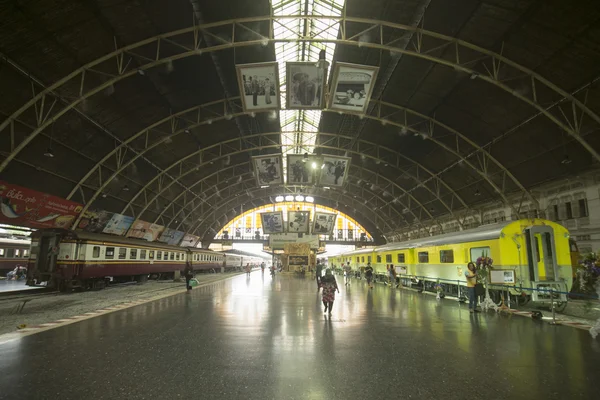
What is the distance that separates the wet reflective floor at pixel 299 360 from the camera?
4344mm

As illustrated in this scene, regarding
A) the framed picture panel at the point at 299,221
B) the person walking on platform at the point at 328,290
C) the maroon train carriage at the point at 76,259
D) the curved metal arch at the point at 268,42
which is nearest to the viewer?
the person walking on platform at the point at 328,290

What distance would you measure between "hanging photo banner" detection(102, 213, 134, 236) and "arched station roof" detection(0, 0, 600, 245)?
1.47 metres

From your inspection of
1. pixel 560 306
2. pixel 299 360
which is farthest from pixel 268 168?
pixel 299 360

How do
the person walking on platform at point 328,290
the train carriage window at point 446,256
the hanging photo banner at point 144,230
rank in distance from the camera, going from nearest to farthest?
1. the person walking on platform at point 328,290
2. the train carriage window at point 446,256
3. the hanging photo banner at point 144,230

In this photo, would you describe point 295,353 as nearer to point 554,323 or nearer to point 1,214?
point 554,323

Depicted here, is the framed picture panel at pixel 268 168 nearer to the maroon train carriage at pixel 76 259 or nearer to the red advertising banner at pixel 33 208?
the maroon train carriage at pixel 76 259

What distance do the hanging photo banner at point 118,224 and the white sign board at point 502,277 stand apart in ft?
93.6

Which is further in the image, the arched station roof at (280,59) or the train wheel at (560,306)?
the arched station roof at (280,59)

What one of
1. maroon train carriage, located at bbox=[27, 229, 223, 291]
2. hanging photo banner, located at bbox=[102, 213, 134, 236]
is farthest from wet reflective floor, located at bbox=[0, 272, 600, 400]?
hanging photo banner, located at bbox=[102, 213, 134, 236]

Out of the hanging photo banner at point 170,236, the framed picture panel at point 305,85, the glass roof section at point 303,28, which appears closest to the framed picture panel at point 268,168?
the glass roof section at point 303,28

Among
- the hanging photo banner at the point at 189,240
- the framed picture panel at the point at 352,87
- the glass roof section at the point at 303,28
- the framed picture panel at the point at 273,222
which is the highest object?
the glass roof section at the point at 303,28

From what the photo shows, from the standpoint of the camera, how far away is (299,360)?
5.61 metres

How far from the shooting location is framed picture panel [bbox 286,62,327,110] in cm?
1527

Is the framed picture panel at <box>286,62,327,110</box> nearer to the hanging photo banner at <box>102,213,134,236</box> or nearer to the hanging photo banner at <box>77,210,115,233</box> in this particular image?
the hanging photo banner at <box>77,210,115,233</box>
